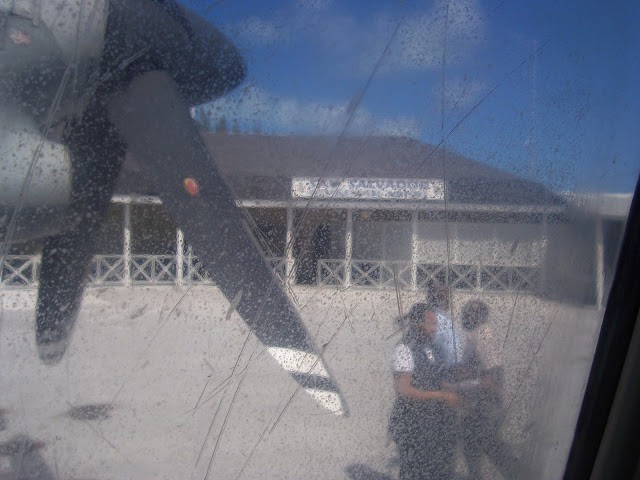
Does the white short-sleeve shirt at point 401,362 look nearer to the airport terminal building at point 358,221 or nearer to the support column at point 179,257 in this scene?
the airport terminal building at point 358,221

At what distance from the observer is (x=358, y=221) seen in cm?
169

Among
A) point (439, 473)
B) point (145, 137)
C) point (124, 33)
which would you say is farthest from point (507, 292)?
point (124, 33)

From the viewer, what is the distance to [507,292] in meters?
1.81

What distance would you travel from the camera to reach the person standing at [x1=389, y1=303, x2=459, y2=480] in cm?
174

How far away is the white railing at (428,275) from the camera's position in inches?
66.7

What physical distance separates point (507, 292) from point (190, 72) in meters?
1.09

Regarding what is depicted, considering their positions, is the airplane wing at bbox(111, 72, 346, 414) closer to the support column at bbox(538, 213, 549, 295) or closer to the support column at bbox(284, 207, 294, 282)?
the support column at bbox(284, 207, 294, 282)

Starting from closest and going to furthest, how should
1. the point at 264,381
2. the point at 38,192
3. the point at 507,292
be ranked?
the point at 38,192, the point at 264,381, the point at 507,292

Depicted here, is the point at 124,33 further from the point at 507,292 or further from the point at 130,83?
the point at 507,292

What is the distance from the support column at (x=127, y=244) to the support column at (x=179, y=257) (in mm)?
122

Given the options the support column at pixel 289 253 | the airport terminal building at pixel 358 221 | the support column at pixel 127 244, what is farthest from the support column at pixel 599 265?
the support column at pixel 127 244

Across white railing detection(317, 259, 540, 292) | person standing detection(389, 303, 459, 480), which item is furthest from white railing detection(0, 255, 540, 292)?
person standing detection(389, 303, 459, 480)

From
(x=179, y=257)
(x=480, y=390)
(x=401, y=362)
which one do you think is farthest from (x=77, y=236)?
(x=480, y=390)

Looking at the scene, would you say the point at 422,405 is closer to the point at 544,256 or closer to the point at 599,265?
the point at 544,256
